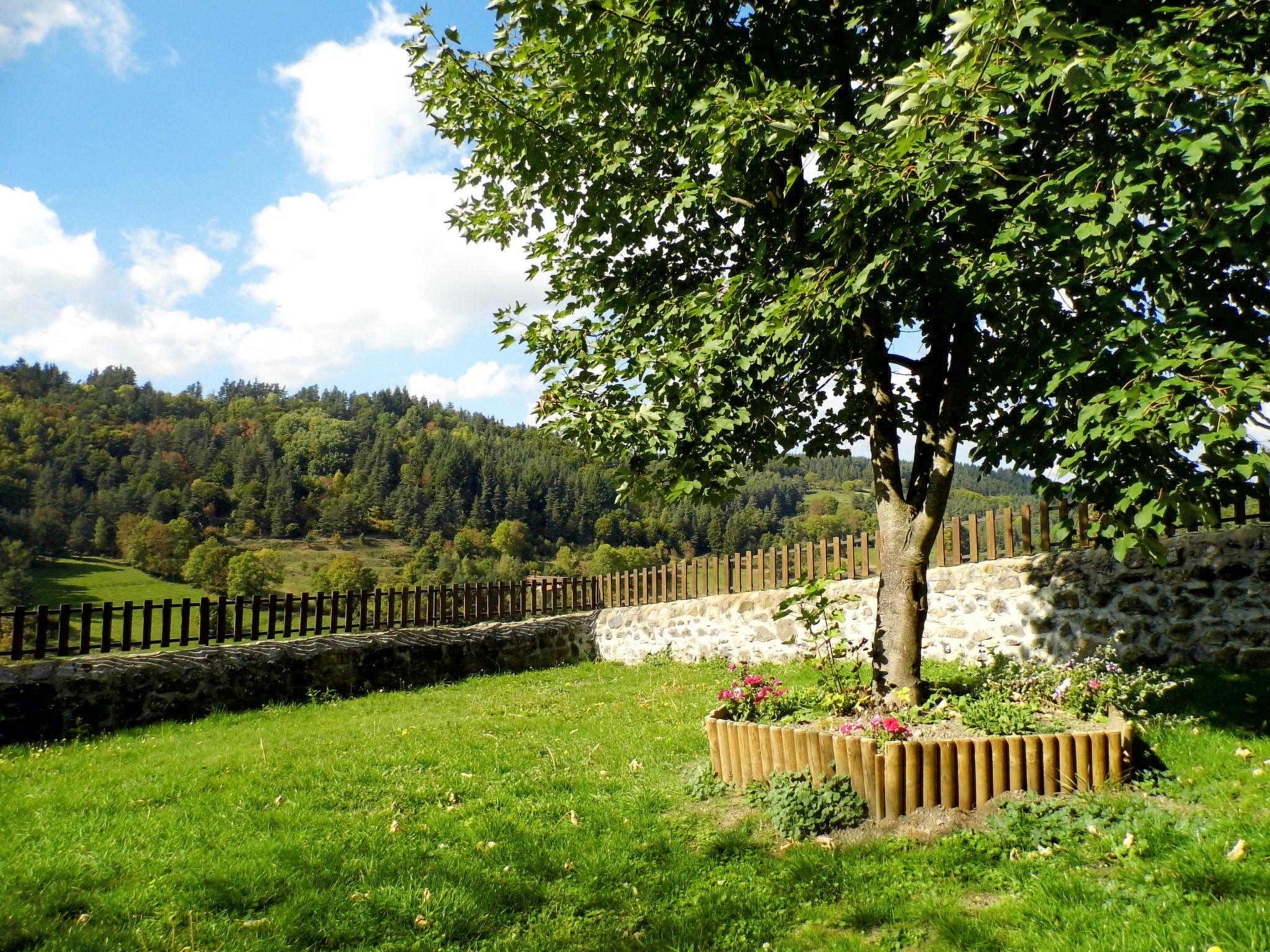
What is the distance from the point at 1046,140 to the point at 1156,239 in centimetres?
161

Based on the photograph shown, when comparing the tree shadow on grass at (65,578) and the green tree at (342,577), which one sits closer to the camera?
the tree shadow on grass at (65,578)

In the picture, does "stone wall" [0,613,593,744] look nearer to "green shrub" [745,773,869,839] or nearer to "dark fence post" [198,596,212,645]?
"dark fence post" [198,596,212,645]

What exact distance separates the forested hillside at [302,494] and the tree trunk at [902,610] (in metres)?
58.8

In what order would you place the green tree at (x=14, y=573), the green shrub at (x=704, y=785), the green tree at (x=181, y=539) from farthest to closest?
the green tree at (x=181, y=539), the green tree at (x=14, y=573), the green shrub at (x=704, y=785)

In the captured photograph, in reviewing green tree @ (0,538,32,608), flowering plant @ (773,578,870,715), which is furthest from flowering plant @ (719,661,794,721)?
green tree @ (0,538,32,608)

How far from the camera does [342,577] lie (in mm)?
61969

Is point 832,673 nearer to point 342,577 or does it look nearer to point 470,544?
point 342,577

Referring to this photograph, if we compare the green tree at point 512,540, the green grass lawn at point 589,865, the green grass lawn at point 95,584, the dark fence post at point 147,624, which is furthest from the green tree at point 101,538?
the green grass lawn at point 589,865

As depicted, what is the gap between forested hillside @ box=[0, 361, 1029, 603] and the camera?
7400 cm

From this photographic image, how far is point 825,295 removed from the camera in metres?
4.79

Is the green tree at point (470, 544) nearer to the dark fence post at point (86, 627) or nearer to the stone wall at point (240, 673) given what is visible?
the stone wall at point (240, 673)

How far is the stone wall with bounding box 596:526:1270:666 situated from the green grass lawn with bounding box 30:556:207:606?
58.2m

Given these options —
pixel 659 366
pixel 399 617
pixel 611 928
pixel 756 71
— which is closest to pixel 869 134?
pixel 756 71

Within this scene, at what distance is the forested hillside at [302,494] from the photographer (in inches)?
2913
